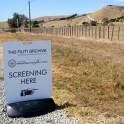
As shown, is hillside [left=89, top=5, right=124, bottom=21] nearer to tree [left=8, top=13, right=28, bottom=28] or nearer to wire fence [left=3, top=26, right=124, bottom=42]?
tree [left=8, top=13, right=28, bottom=28]

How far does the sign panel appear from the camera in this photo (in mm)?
8898

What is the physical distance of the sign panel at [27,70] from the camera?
8898 mm

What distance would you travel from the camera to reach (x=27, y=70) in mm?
9117

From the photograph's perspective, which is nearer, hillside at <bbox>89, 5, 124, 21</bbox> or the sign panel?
the sign panel

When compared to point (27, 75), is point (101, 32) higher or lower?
lower

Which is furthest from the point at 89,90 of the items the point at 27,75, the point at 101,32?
the point at 101,32

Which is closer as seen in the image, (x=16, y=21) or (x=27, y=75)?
(x=27, y=75)

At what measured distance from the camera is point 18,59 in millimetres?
8984

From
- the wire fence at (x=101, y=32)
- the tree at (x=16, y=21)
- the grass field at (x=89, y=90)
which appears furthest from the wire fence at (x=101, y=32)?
the tree at (x=16, y=21)

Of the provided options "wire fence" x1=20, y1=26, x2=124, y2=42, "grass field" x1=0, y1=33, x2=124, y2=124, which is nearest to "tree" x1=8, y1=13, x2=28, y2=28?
"wire fence" x1=20, y1=26, x2=124, y2=42

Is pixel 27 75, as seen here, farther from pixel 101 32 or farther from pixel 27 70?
pixel 101 32

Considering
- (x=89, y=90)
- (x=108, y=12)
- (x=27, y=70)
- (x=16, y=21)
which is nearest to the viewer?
(x=27, y=70)

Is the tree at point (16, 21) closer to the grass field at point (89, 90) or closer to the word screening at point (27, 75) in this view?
the grass field at point (89, 90)

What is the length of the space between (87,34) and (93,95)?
5087 cm
